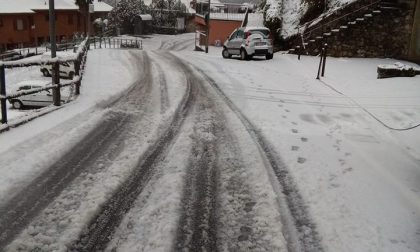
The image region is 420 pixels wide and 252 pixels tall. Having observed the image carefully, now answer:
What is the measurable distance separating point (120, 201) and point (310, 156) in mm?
3302

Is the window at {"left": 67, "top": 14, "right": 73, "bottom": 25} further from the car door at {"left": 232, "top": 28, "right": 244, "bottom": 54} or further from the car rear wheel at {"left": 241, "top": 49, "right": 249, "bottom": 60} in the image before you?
the car rear wheel at {"left": 241, "top": 49, "right": 249, "bottom": 60}

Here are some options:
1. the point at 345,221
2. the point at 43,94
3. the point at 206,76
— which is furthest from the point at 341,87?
the point at 43,94

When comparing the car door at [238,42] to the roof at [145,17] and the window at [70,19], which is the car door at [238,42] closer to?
the window at [70,19]

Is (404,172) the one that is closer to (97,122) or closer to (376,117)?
(376,117)

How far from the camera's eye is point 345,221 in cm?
482

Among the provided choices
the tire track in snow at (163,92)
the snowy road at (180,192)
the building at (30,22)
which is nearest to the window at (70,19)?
the building at (30,22)

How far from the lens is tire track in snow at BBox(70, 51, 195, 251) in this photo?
4176 millimetres

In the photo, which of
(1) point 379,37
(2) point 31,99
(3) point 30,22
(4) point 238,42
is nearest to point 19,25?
(3) point 30,22

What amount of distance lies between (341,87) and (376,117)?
156 inches

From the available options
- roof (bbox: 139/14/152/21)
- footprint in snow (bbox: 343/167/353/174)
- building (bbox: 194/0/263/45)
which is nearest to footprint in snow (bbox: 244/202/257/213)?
footprint in snow (bbox: 343/167/353/174)

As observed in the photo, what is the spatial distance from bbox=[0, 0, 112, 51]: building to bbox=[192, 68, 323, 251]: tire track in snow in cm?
4317

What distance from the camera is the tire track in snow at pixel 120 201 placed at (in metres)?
4.18

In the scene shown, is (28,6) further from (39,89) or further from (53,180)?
(53,180)

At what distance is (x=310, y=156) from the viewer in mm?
6895
